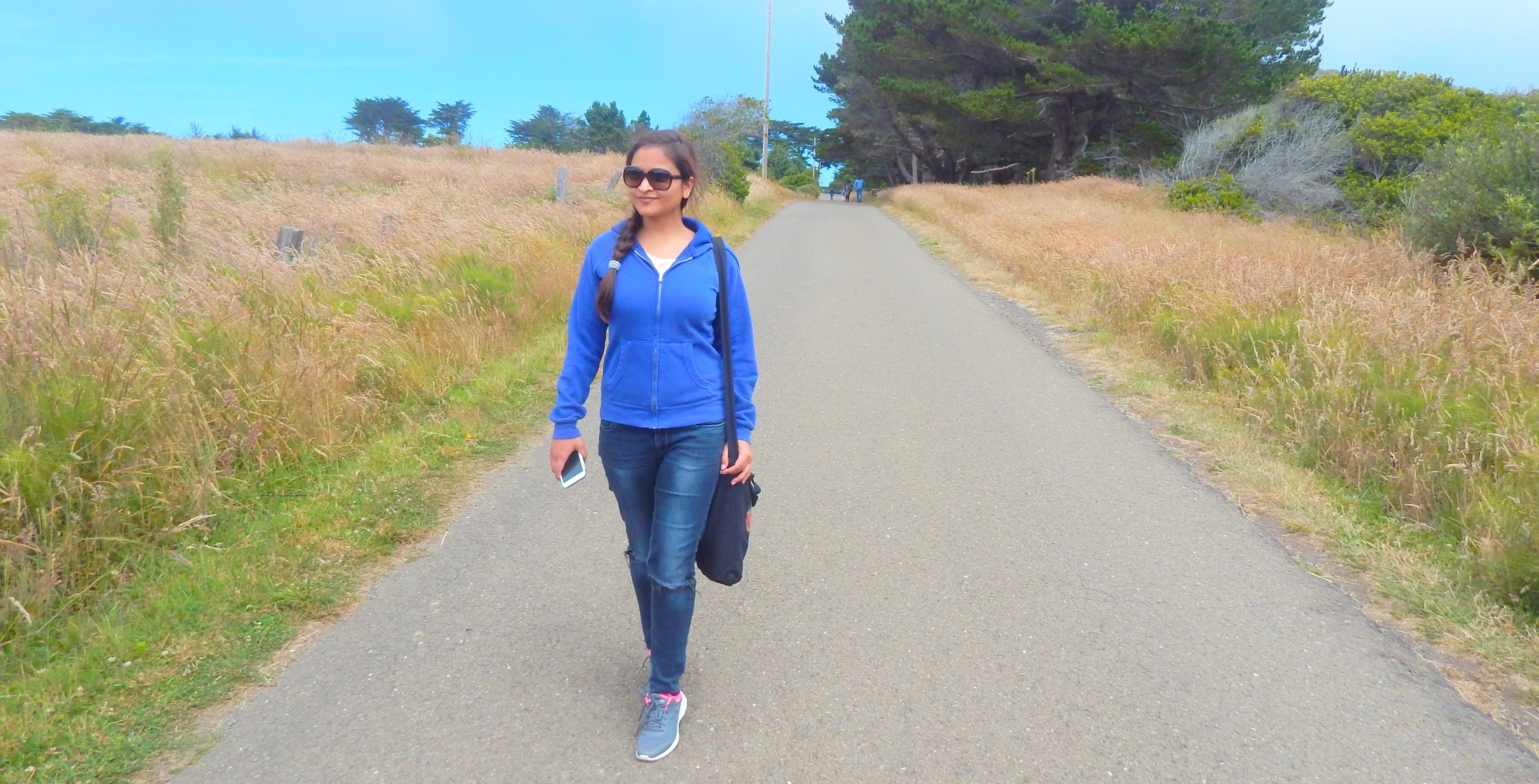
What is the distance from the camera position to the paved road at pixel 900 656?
8.77ft

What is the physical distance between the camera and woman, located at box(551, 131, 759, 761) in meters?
2.53

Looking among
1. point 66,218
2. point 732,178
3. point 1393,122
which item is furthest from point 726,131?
point 66,218

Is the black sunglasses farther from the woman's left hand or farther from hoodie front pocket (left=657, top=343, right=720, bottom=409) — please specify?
the woman's left hand

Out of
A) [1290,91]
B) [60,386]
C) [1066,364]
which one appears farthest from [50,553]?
[1290,91]

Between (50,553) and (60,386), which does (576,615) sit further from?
(60,386)

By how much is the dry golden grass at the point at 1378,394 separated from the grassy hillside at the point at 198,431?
4324 mm

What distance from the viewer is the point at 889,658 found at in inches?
126

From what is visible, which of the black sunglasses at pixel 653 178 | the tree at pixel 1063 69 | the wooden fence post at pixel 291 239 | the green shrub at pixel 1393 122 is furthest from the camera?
the tree at pixel 1063 69

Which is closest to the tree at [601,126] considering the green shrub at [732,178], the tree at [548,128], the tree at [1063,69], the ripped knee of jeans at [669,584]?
the tree at [548,128]

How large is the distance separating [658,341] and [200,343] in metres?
3.67

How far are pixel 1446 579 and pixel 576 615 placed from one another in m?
3.53

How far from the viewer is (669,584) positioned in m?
2.64

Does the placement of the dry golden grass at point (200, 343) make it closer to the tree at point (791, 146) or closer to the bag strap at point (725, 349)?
the bag strap at point (725, 349)

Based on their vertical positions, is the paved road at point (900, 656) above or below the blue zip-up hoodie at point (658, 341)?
below
